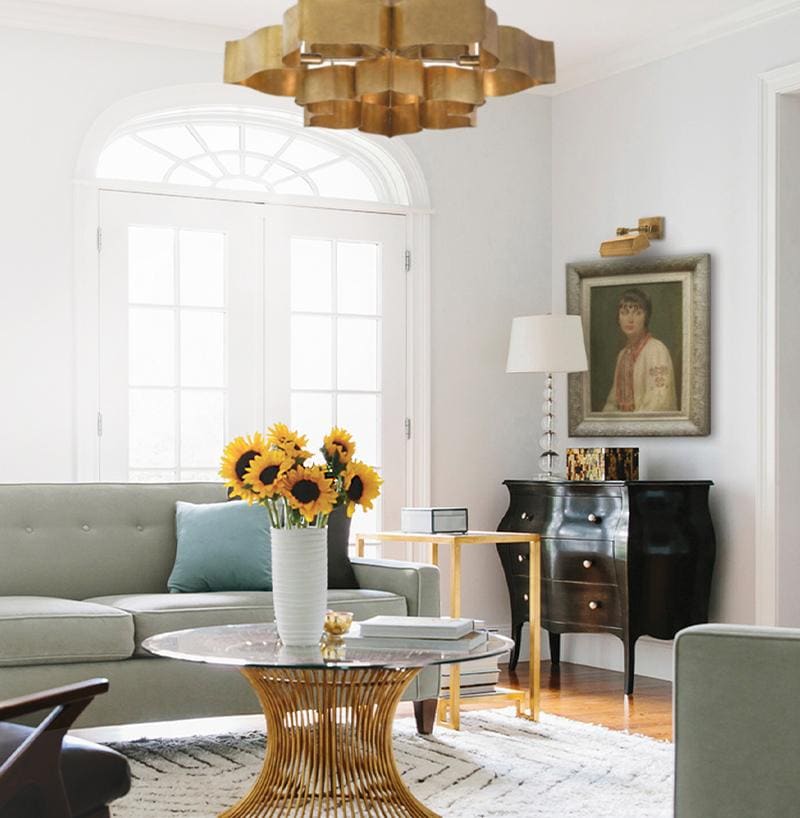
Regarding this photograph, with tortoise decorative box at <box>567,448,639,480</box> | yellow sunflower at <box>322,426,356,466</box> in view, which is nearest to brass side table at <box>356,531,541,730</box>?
tortoise decorative box at <box>567,448,639,480</box>

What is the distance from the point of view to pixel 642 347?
6.05 m

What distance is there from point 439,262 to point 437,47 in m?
2.95

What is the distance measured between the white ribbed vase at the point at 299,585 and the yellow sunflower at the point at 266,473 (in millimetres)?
161

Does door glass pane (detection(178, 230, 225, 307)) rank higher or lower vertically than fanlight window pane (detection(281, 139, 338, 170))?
lower

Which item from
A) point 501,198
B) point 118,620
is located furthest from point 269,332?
point 118,620

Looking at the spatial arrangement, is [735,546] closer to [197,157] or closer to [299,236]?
[299,236]

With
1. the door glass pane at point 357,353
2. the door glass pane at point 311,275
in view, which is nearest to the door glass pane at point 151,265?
the door glass pane at point 311,275

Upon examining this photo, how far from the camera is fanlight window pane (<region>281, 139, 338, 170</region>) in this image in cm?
614

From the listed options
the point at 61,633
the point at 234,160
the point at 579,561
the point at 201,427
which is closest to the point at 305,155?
the point at 234,160

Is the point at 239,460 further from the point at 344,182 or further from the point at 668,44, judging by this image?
the point at 668,44

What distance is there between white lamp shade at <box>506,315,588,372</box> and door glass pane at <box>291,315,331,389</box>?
0.87 meters

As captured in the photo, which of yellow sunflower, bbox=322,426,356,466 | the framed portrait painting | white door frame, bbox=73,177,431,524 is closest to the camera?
yellow sunflower, bbox=322,426,356,466

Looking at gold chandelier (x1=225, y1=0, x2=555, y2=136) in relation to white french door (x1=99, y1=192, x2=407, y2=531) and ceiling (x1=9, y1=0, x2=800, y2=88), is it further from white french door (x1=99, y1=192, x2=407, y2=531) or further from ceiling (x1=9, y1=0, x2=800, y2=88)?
white french door (x1=99, y1=192, x2=407, y2=531)

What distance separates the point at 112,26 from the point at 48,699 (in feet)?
12.7
